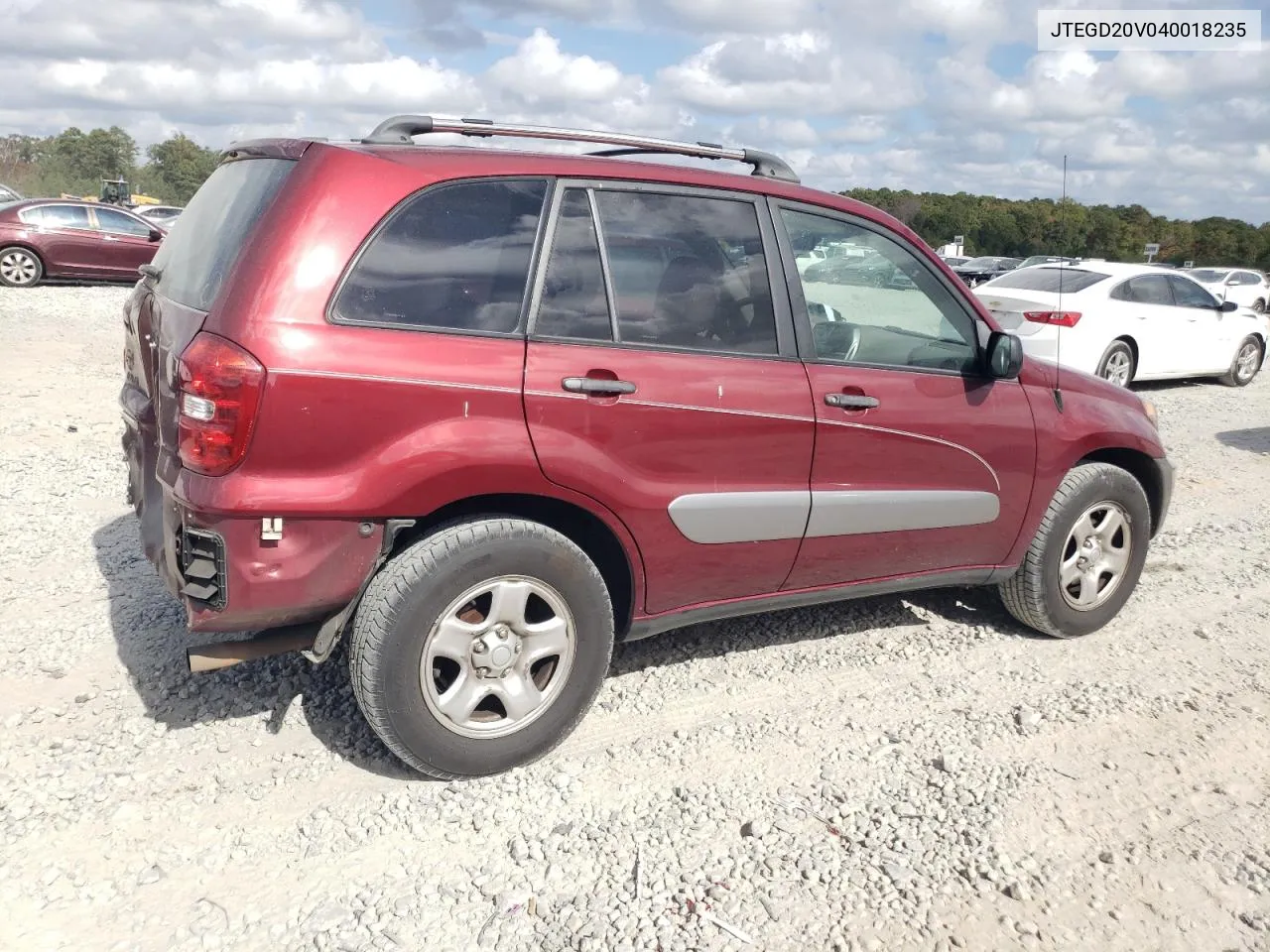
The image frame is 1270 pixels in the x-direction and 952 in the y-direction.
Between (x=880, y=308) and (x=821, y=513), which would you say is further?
(x=880, y=308)

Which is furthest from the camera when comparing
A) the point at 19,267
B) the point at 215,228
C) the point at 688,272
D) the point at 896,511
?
the point at 19,267

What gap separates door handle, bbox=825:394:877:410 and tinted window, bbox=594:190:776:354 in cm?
28

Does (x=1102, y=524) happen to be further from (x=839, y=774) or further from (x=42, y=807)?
(x=42, y=807)

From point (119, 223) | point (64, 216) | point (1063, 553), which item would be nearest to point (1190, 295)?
point (1063, 553)

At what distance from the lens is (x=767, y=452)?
358 cm

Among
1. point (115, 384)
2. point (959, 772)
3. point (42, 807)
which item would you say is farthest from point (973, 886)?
point (115, 384)

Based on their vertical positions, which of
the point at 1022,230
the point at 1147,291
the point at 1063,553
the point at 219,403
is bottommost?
the point at 1063,553

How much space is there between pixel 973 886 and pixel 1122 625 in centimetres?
239

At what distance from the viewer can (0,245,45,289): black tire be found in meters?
16.0

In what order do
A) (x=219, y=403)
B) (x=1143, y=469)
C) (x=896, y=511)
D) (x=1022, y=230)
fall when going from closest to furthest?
(x=219, y=403) → (x=896, y=511) → (x=1143, y=469) → (x=1022, y=230)

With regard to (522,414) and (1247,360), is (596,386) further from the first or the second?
(1247,360)

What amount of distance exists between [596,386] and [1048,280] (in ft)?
30.8

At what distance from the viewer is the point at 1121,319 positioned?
37.1 feet

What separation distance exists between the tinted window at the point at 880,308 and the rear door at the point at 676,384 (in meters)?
0.20
